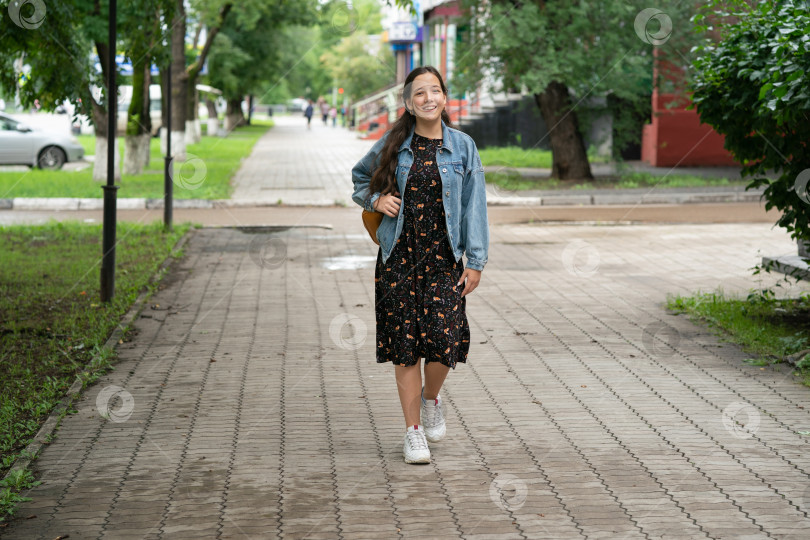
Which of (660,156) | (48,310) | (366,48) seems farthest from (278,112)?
(48,310)

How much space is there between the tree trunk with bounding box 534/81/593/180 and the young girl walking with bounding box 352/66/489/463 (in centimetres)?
1677

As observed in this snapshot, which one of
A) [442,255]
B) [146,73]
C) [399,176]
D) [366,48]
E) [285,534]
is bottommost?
[285,534]

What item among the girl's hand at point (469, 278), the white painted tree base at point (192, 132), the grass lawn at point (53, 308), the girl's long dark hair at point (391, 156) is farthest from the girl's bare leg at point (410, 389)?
the white painted tree base at point (192, 132)

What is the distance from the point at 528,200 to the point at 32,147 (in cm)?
1379

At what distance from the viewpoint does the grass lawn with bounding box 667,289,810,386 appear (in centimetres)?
729

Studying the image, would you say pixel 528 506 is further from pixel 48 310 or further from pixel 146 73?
pixel 146 73

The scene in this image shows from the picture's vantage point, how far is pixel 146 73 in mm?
21656

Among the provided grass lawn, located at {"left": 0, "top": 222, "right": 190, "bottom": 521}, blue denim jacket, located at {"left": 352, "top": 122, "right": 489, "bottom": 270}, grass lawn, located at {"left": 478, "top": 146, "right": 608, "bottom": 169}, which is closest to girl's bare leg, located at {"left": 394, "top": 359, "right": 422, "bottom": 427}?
blue denim jacket, located at {"left": 352, "top": 122, "right": 489, "bottom": 270}

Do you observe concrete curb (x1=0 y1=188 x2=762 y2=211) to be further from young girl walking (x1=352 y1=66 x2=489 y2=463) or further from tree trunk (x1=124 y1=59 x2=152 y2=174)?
young girl walking (x1=352 y1=66 x2=489 y2=463)

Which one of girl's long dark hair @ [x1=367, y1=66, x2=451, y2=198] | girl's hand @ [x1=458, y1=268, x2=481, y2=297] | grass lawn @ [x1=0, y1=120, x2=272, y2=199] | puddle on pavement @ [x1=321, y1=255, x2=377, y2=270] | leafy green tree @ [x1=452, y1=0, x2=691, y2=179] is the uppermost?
leafy green tree @ [x1=452, y1=0, x2=691, y2=179]

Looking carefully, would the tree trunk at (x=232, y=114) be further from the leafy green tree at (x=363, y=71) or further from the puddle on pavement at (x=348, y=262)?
the puddle on pavement at (x=348, y=262)

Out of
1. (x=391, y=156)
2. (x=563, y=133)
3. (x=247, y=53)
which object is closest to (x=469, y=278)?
(x=391, y=156)

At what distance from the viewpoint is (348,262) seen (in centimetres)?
1204

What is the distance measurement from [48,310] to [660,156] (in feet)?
63.2
